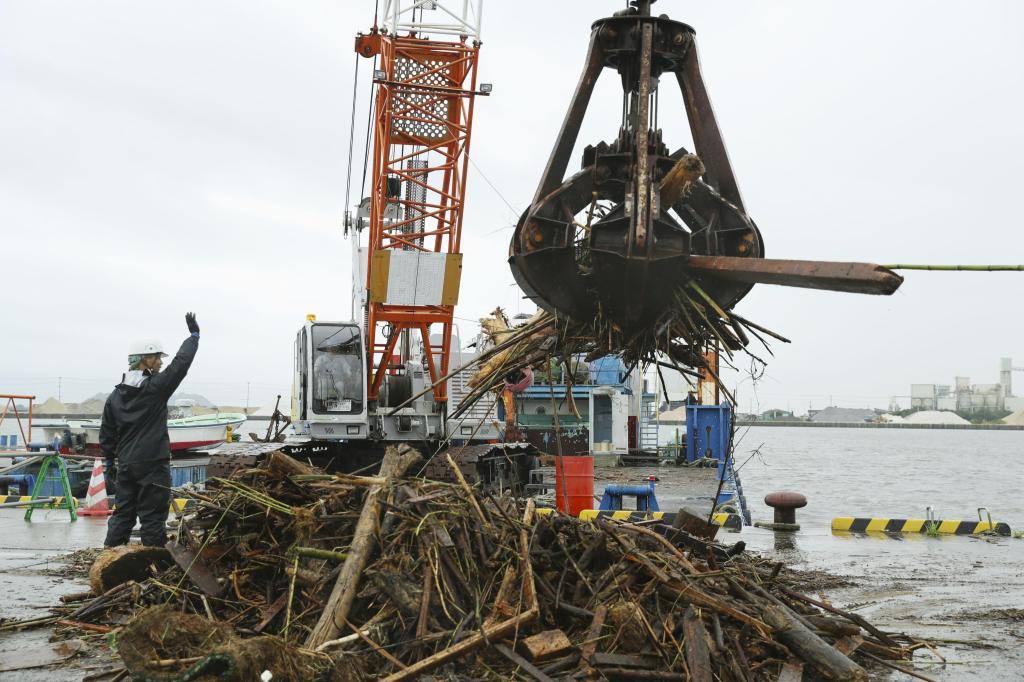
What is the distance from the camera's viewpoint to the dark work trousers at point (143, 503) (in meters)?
8.20

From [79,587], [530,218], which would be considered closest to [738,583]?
[530,218]

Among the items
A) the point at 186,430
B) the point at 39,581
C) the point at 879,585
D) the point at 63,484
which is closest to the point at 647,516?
the point at 879,585

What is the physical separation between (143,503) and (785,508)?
29.6 feet

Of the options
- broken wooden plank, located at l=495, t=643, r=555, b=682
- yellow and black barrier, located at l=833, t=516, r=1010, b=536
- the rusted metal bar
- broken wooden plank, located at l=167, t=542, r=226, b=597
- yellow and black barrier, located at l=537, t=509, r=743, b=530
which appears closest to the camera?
the rusted metal bar

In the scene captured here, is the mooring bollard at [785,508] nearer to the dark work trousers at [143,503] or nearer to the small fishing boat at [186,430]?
the dark work trousers at [143,503]

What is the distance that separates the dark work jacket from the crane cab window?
16.5 ft

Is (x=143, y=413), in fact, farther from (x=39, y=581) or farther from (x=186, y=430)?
(x=186, y=430)

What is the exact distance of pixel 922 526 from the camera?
1312 centimetres

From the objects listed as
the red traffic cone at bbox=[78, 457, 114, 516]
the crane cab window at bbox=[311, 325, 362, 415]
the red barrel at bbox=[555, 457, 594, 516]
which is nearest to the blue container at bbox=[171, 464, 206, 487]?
the red traffic cone at bbox=[78, 457, 114, 516]

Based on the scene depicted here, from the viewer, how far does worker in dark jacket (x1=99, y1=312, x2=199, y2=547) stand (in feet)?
26.8

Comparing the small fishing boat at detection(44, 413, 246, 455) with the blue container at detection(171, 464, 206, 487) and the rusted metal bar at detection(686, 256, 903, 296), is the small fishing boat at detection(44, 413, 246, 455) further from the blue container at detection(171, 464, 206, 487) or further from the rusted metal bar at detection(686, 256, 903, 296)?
the rusted metal bar at detection(686, 256, 903, 296)

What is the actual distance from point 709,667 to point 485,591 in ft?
4.68

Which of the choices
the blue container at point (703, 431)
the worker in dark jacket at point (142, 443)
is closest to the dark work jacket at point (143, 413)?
the worker in dark jacket at point (142, 443)

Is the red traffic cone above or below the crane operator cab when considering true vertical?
below
